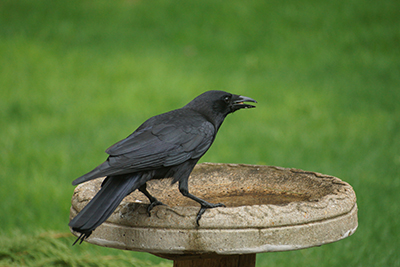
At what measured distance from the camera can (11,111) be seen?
8547mm

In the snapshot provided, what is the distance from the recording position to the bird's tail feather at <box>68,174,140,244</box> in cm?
204

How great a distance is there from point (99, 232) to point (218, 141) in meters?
5.23

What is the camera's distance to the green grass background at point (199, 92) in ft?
17.8

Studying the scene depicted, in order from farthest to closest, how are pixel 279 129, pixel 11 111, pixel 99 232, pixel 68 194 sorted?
pixel 11 111 → pixel 279 129 → pixel 68 194 → pixel 99 232

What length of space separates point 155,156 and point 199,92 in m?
6.78

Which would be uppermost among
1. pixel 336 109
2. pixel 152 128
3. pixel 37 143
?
pixel 152 128

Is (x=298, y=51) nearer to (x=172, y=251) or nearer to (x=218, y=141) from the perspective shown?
(x=218, y=141)

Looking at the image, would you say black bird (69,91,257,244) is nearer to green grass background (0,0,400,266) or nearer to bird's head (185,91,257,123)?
bird's head (185,91,257,123)

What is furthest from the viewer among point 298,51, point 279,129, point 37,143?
point 298,51

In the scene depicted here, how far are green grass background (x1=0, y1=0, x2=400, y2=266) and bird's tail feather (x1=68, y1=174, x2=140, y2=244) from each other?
6.23 feet

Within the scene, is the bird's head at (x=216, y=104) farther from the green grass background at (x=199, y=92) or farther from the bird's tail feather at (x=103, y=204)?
the green grass background at (x=199, y=92)

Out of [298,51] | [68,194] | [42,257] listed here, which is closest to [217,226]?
[42,257]

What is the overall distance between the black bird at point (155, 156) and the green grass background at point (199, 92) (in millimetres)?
1794

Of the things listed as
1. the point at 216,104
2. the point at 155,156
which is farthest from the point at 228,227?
the point at 216,104
